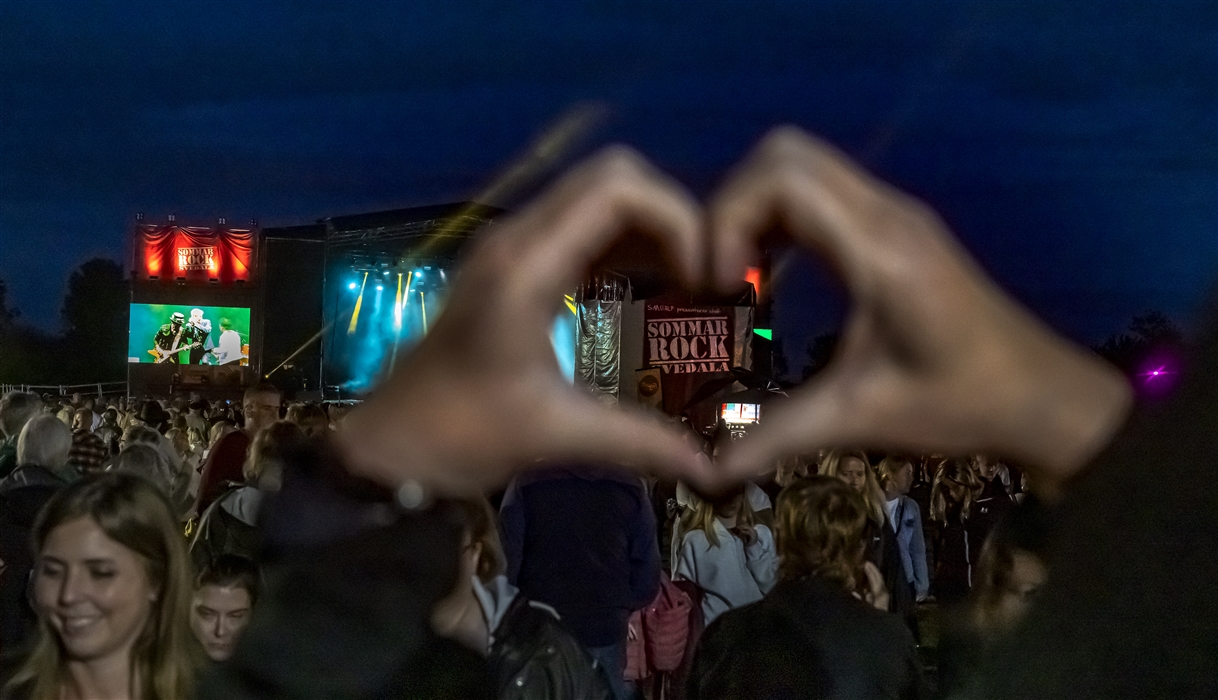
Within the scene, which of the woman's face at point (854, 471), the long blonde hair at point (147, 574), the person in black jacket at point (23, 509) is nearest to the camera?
the long blonde hair at point (147, 574)

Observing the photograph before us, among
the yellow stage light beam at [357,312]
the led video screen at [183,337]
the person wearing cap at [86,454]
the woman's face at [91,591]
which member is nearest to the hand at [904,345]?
the woman's face at [91,591]

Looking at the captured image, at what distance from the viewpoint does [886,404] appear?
55 cm

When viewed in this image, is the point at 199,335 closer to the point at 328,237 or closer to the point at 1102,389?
the point at 328,237

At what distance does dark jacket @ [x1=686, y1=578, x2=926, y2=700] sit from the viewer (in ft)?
9.86

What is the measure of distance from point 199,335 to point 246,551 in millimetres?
28112

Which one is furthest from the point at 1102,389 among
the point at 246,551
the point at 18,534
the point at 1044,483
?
the point at 18,534

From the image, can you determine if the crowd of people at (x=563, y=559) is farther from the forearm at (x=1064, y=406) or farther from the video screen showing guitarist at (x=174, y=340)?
the video screen showing guitarist at (x=174, y=340)

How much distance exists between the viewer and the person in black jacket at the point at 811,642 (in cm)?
301

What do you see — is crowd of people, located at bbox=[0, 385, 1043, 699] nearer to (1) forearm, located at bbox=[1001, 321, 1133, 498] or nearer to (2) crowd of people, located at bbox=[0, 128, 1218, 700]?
(2) crowd of people, located at bbox=[0, 128, 1218, 700]

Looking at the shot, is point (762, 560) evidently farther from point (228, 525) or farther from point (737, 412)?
point (737, 412)

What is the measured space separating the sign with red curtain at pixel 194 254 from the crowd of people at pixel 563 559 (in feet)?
80.5

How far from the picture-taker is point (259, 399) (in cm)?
666

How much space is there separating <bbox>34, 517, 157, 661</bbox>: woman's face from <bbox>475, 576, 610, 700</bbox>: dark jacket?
84 cm

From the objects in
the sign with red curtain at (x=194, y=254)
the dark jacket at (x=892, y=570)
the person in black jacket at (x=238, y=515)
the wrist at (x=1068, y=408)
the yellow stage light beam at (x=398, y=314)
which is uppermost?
the sign with red curtain at (x=194, y=254)
